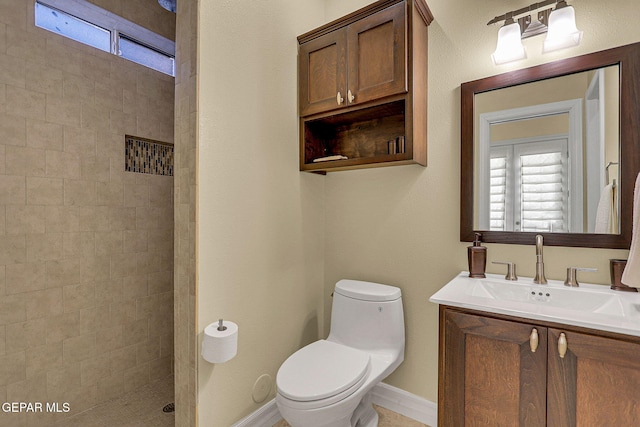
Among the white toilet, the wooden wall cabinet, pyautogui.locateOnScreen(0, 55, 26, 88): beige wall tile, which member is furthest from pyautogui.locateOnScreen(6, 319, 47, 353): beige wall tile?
the wooden wall cabinet

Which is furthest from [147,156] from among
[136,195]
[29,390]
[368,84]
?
[368,84]

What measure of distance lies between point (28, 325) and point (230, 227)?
1209mm

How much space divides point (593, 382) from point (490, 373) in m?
0.29

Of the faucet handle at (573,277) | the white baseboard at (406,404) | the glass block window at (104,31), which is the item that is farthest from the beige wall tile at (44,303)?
the faucet handle at (573,277)

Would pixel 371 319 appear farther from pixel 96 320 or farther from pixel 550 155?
pixel 96 320

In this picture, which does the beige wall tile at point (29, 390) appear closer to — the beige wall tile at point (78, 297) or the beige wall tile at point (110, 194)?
the beige wall tile at point (78, 297)

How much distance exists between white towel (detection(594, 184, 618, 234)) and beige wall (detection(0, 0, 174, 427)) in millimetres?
2523

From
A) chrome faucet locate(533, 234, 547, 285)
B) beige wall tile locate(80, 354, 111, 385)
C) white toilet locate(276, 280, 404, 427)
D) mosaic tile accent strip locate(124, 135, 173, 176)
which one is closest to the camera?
white toilet locate(276, 280, 404, 427)

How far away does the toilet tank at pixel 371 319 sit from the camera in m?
1.72

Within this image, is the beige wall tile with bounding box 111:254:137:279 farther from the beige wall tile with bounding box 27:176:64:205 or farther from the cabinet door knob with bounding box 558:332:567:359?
the cabinet door knob with bounding box 558:332:567:359

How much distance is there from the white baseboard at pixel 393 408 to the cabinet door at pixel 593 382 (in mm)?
851

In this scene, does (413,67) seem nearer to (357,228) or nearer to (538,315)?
(357,228)

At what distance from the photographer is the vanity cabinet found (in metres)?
0.96

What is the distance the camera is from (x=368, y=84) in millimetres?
1710
